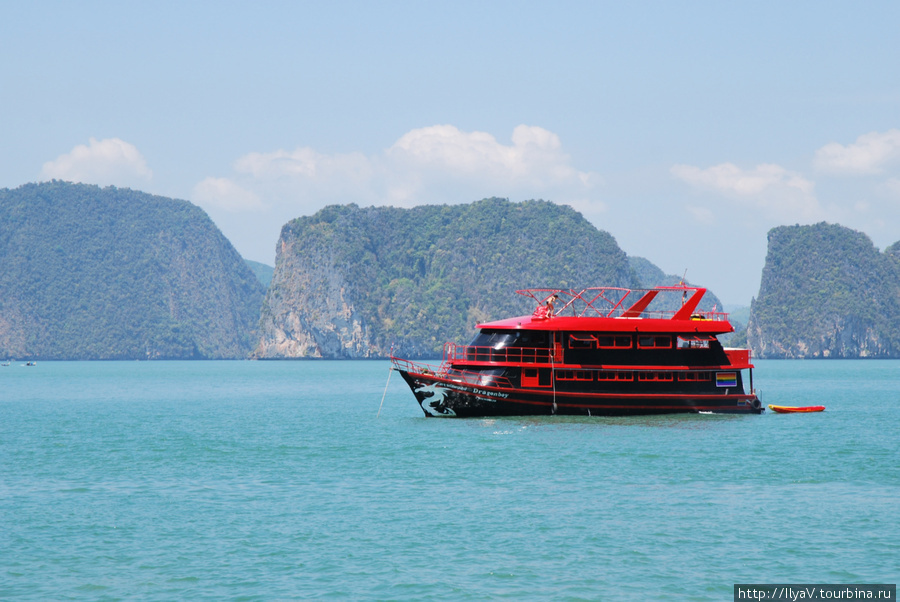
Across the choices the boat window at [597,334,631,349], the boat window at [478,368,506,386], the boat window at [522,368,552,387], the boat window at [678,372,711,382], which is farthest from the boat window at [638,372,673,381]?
the boat window at [478,368,506,386]

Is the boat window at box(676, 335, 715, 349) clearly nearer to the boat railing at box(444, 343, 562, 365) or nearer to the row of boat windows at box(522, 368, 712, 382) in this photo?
the row of boat windows at box(522, 368, 712, 382)

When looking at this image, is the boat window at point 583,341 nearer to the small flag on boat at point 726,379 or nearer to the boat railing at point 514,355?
the boat railing at point 514,355

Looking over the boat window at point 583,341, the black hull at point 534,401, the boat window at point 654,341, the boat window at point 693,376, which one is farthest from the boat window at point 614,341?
the boat window at point 693,376

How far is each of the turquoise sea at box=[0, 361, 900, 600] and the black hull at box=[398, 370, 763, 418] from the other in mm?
607

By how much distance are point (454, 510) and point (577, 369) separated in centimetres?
1680

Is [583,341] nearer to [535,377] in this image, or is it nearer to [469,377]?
[535,377]

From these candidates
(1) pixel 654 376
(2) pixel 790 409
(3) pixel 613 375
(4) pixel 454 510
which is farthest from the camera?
(2) pixel 790 409

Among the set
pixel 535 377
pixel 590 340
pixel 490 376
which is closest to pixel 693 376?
pixel 590 340


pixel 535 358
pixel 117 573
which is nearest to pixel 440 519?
pixel 117 573

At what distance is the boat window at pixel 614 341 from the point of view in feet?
128

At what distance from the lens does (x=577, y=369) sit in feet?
127

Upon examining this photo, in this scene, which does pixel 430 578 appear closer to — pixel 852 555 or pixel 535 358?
pixel 852 555

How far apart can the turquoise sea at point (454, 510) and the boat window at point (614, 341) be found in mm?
3107

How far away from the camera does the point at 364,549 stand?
19.3 metres
